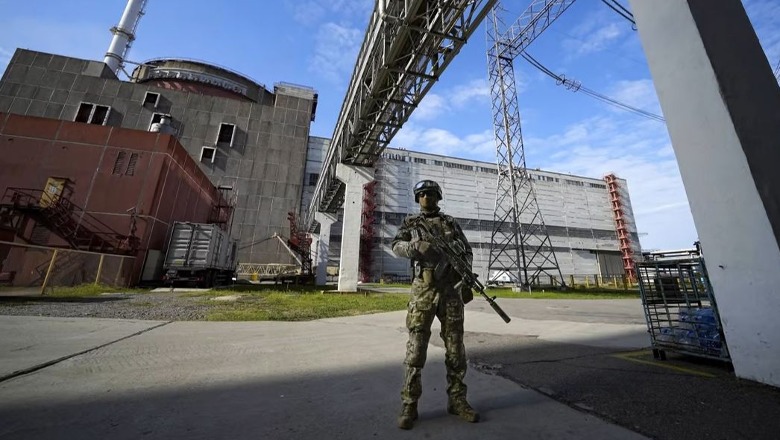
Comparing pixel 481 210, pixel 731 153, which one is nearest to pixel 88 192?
pixel 731 153

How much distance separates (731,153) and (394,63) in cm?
895

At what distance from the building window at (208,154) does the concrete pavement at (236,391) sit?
27816 mm

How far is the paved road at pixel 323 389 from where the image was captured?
1.87m

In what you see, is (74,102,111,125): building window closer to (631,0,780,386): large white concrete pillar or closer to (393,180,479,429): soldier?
(393,180,479,429): soldier

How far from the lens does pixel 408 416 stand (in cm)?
196

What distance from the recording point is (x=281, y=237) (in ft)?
91.2

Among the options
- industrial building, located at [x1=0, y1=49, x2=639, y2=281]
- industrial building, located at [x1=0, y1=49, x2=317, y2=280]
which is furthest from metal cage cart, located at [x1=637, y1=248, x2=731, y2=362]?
industrial building, located at [x1=0, y1=49, x2=317, y2=280]

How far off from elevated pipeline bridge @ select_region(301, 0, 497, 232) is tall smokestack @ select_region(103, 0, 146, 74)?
124ft

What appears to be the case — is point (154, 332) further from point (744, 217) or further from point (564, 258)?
point (564, 258)

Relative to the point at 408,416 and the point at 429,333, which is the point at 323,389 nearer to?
the point at 408,416

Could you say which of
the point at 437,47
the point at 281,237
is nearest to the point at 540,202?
the point at 281,237

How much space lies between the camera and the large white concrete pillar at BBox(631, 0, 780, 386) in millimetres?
2566

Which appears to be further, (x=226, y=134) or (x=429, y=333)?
(x=226, y=134)

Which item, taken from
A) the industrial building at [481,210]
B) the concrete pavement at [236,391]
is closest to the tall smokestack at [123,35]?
the industrial building at [481,210]
